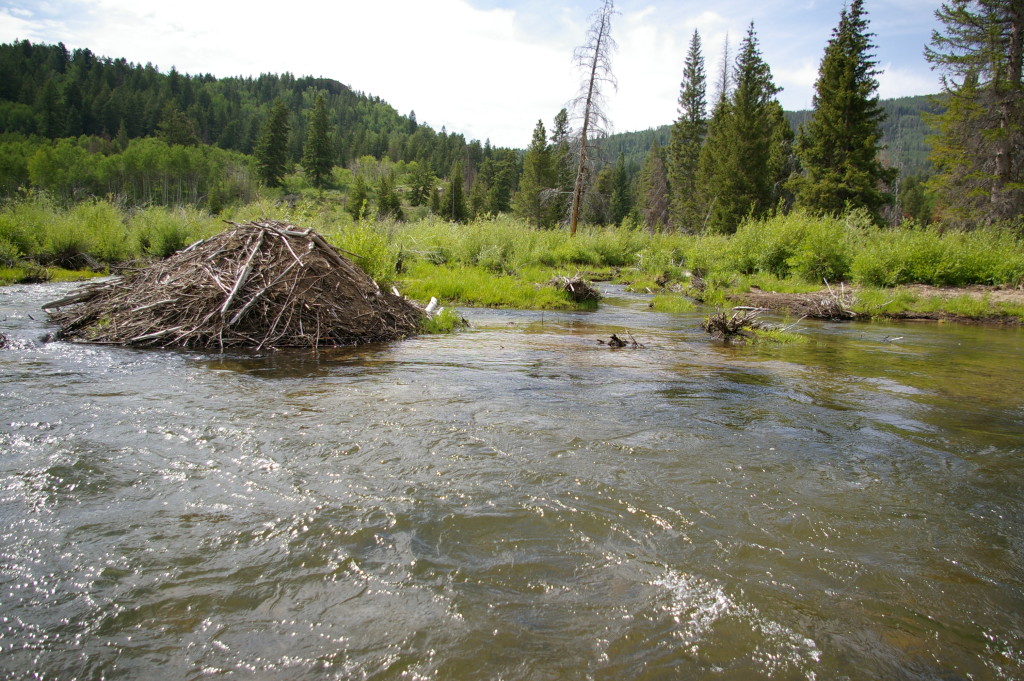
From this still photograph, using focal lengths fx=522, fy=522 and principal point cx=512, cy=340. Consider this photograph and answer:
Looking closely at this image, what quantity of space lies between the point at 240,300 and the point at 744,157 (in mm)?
36224

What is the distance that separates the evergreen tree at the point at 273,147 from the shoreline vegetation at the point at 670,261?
258 feet

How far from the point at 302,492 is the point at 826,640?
242cm

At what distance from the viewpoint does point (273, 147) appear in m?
89.9

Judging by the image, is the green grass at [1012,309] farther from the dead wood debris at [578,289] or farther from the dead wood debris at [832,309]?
the dead wood debris at [578,289]

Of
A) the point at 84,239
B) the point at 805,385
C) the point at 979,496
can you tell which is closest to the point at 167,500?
the point at 979,496

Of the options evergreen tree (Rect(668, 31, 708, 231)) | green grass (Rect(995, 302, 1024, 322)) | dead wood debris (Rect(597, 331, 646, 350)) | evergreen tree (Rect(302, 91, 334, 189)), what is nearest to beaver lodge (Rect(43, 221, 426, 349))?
dead wood debris (Rect(597, 331, 646, 350))

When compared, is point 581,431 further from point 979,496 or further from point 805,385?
Answer: point 805,385

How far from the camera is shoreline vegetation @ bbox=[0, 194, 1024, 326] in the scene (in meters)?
13.1

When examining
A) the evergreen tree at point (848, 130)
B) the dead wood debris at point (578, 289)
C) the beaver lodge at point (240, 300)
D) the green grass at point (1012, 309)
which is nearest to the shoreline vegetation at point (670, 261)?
the green grass at point (1012, 309)

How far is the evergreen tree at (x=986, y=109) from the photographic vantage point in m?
23.7

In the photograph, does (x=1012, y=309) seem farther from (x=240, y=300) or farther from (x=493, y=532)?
(x=240, y=300)

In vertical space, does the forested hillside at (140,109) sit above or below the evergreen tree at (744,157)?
above

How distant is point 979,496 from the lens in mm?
3020

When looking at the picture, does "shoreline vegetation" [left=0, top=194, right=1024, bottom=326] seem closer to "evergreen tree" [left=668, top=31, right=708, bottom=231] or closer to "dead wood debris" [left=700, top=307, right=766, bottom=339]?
"dead wood debris" [left=700, top=307, right=766, bottom=339]
